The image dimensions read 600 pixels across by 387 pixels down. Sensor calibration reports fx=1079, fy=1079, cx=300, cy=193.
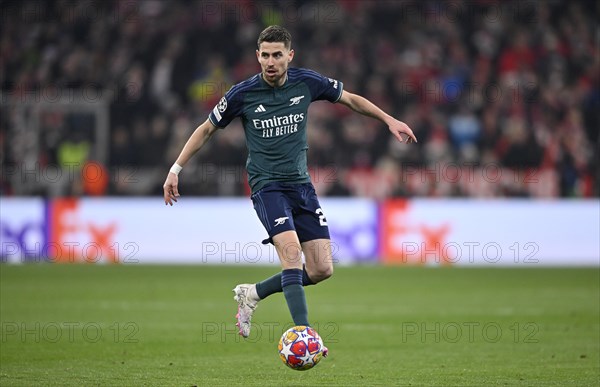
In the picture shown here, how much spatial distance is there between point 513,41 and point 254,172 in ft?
60.4

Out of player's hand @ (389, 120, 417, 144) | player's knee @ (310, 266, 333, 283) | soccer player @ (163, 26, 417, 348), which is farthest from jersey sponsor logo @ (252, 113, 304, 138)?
player's knee @ (310, 266, 333, 283)

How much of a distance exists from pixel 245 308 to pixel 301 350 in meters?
1.33

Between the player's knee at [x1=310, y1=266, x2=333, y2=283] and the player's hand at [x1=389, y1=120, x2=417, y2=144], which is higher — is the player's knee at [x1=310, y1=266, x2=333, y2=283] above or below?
below

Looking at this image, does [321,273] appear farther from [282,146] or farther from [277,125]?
[277,125]

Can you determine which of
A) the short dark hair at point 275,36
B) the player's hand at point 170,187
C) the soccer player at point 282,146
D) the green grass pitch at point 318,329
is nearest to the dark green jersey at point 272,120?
the soccer player at point 282,146

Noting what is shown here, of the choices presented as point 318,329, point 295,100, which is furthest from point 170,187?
point 318,329

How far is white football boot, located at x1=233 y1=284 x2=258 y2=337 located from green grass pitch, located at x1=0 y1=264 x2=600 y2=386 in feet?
1.23

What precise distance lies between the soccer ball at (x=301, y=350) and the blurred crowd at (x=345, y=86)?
14065 mm

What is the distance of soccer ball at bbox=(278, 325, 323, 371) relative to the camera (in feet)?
23.7

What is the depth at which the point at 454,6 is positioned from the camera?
86.6 feet

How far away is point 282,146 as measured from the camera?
8.05 metres

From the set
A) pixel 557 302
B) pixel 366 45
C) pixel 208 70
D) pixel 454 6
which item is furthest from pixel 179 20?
pixel 557 302

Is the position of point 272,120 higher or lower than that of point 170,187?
higher

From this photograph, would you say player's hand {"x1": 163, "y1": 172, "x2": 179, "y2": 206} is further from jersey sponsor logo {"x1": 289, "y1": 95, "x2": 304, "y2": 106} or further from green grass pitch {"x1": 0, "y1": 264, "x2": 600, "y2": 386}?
green grass pitch {"x1": 0, "y1": 264, "x2": 600, "y2": 386}
